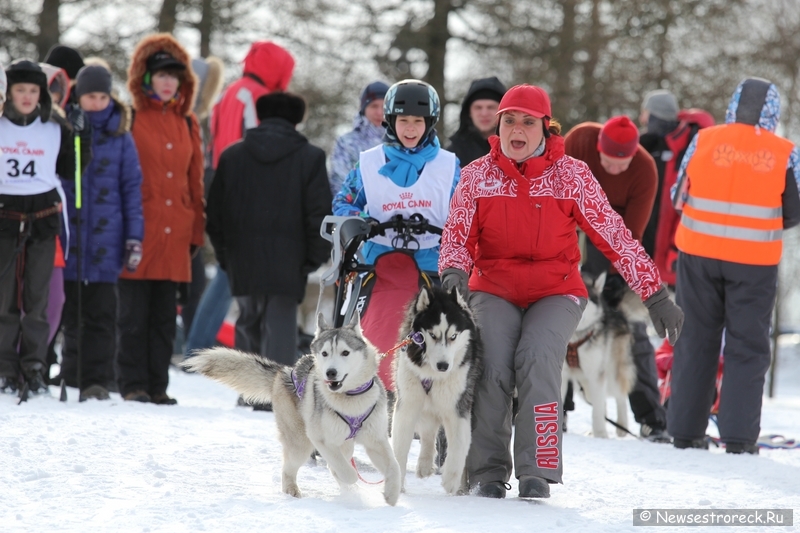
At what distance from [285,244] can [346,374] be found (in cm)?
333

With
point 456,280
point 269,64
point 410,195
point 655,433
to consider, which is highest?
point 269,64

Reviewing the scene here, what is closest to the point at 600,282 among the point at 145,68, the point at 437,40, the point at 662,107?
Answer: the point at 662,107

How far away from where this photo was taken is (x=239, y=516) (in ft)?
13.8

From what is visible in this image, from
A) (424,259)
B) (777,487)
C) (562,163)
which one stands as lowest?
(777,487)

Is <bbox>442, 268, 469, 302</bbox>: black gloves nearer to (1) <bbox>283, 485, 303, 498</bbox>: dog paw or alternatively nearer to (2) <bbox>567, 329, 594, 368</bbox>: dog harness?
(1) <bbox>283, 485, 303, 498</bbox>: dog paw

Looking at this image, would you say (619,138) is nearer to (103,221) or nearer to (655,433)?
(655,433)

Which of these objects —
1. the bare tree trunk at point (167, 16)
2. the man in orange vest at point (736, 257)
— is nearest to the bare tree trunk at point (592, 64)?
the bare tree trunk at point (167, 16)

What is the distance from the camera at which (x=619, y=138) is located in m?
7.64

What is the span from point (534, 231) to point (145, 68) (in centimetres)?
413

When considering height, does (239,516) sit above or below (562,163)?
below

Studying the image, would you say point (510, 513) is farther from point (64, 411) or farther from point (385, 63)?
point (385, 63)

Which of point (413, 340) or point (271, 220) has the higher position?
point (271, 220)

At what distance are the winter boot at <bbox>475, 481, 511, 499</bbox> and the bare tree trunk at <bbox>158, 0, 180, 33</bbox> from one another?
1291 cm

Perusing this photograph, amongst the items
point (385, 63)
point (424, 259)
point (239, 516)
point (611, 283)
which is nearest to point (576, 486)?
point (424, 259)
